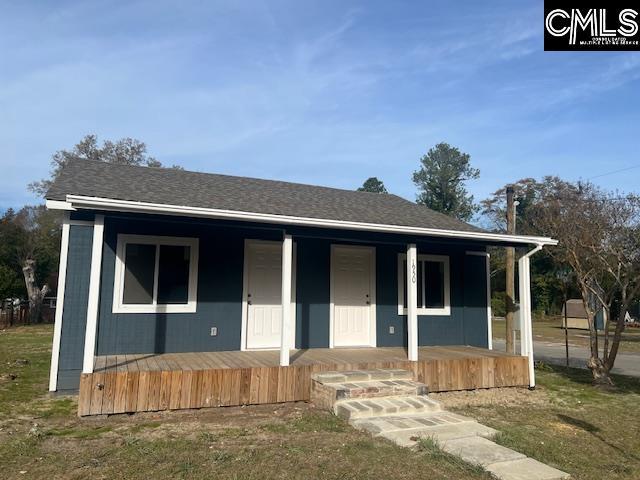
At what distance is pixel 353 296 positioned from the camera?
28.3 ft

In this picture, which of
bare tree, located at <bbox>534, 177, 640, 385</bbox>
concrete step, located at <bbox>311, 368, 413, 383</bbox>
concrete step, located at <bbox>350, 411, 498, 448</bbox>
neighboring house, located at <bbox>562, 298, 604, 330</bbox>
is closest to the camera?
concrete step, located at <bbox>350, 411, 498, 448</bbox>

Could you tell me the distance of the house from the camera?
5.80 metres

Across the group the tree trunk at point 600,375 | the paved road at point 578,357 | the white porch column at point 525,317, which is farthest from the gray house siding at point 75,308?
the paved road at point 578,357

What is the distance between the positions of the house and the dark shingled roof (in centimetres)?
6

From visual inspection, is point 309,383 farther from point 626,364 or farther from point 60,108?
point 60,108

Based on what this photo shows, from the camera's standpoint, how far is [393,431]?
187 inches

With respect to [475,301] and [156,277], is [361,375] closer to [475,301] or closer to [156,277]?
[156,277]

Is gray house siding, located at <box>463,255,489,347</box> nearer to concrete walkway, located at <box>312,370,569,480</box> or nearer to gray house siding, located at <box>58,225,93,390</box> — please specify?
concrete walkway, located at <box>312,370,569,480</box>

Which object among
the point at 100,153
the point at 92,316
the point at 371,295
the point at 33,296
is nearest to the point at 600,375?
the point at 371,295

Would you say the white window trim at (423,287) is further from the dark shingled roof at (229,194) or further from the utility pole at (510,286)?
the utility pole at (510,286)

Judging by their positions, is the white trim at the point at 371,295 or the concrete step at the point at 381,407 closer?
the concrete step at the point at 381,407

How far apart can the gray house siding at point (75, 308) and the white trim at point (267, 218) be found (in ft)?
5.27

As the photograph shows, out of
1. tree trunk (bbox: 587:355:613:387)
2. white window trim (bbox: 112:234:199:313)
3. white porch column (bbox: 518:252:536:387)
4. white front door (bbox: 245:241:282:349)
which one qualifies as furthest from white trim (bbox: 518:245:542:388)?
white window trim (bbox: 112:234:199:313)

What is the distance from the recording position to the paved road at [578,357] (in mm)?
10640
